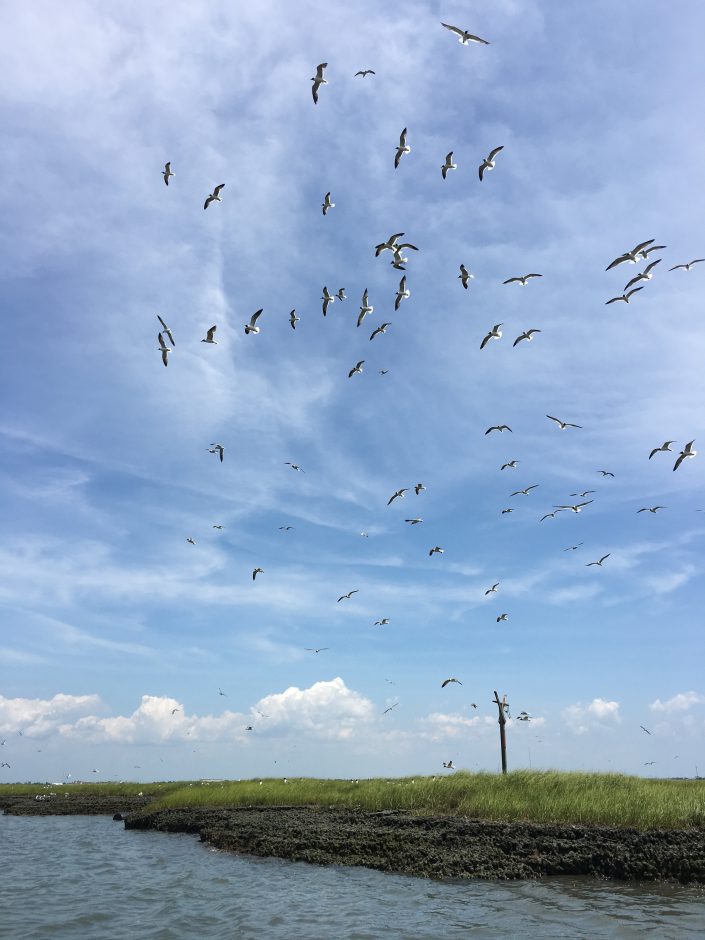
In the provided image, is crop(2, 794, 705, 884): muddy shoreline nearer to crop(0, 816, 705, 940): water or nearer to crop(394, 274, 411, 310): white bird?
crop(0, 816, 705, 940): water

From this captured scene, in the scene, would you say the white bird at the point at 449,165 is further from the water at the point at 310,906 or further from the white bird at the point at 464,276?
the water at the point at 310,906

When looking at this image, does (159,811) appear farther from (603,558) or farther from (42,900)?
(603,558)

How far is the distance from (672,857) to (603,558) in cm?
2125

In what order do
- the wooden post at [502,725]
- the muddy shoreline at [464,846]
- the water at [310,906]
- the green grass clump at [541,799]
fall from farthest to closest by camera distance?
1. the wooden post at [502,725]
2. the green grass clump at [541,799]
3. the muddy shoreline at [464,846]
4. the water at [310,906]

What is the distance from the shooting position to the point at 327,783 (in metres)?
46.8

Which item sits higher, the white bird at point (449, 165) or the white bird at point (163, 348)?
the white bird at point (449, 165)

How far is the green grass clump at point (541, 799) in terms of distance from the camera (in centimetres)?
2512

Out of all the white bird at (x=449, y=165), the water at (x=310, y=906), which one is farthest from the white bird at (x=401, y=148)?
the water at (x=310, y=906)

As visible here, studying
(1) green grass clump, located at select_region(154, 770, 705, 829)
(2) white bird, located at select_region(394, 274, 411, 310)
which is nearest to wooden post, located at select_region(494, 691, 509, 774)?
(1) green grass clump, located at select_region(154, 770, 705, 829)

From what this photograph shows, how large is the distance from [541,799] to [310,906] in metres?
12.7

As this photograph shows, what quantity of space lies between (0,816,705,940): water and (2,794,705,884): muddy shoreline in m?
0.80

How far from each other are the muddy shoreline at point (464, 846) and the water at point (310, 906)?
31.3 inches

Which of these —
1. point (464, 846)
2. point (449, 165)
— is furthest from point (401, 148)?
point (464, 846)

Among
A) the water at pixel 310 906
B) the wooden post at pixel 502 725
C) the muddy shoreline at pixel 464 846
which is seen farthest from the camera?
the wooden post at pixel 502 725
